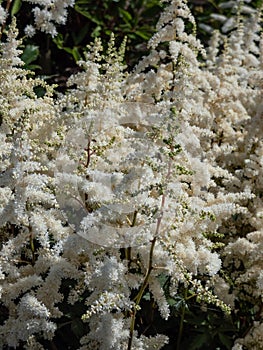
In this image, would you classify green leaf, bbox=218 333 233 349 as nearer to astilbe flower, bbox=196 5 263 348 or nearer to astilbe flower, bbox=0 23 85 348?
astilbe flower, bbox=196 5 263 348

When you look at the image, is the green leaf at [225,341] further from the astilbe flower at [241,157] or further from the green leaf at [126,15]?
the green leaf at [126,15]

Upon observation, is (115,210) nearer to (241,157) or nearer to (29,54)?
(241,157)

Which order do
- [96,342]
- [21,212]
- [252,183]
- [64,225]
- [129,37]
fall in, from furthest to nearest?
[129,37], [252,183], [64,225], [96,342], [21,212]

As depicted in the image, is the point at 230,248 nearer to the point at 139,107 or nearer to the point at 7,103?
the point at 139,107

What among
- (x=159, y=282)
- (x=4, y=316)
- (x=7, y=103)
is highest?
(x=7, y=103)

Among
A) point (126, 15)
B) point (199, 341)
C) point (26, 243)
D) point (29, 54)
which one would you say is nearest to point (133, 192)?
point (26, 243)

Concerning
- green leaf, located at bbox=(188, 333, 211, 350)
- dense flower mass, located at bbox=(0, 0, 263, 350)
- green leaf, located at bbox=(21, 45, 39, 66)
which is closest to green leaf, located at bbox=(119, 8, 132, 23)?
green leaf, located at bbox=(21, 45, 39, 66)

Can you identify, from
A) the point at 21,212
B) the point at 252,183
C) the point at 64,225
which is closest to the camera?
the point at 21,212

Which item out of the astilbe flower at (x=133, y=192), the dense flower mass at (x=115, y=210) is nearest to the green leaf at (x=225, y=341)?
the dense flower mass at (x=115, y=210)

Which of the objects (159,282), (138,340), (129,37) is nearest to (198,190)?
(159,282)
